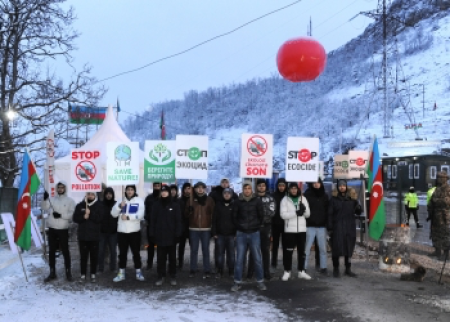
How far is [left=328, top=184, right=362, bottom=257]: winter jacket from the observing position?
875 cm

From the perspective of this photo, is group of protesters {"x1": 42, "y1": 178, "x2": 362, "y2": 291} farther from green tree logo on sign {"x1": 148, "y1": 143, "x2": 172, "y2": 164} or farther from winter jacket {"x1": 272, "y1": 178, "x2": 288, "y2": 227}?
green tree logo on sign {"x1": 148, "y1": 143, "x2": 172, "y2": 164}

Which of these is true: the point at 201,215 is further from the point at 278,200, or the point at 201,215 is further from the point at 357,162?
the point at 357,162

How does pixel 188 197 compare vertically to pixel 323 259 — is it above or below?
above

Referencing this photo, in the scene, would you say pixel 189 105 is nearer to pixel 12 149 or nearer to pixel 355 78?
pixel 355 78

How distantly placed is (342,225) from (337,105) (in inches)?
4878

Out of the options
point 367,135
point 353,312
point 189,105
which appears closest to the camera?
point 353,312

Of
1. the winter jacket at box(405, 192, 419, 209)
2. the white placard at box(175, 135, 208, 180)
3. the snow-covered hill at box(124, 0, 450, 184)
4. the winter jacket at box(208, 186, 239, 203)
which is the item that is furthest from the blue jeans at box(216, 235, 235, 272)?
the snow-covered hill at box(124, 0, 450, 184)

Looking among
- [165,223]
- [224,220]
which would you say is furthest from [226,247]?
[165,223]

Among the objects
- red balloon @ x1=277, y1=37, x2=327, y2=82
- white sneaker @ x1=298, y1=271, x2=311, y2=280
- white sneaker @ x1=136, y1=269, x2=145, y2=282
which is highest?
red balloon @ x1=277, y1=37, x2=327, y2=82

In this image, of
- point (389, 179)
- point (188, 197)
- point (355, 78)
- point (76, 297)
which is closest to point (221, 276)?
point (188, 197)

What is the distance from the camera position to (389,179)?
34.2m

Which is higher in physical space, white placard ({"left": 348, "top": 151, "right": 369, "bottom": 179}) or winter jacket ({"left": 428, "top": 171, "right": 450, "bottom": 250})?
white placard ({"left": 348, "top": 151, "right": 369, "bottom": 179})

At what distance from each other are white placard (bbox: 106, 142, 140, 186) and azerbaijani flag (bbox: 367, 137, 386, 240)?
4715mm

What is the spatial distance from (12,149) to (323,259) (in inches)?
427
